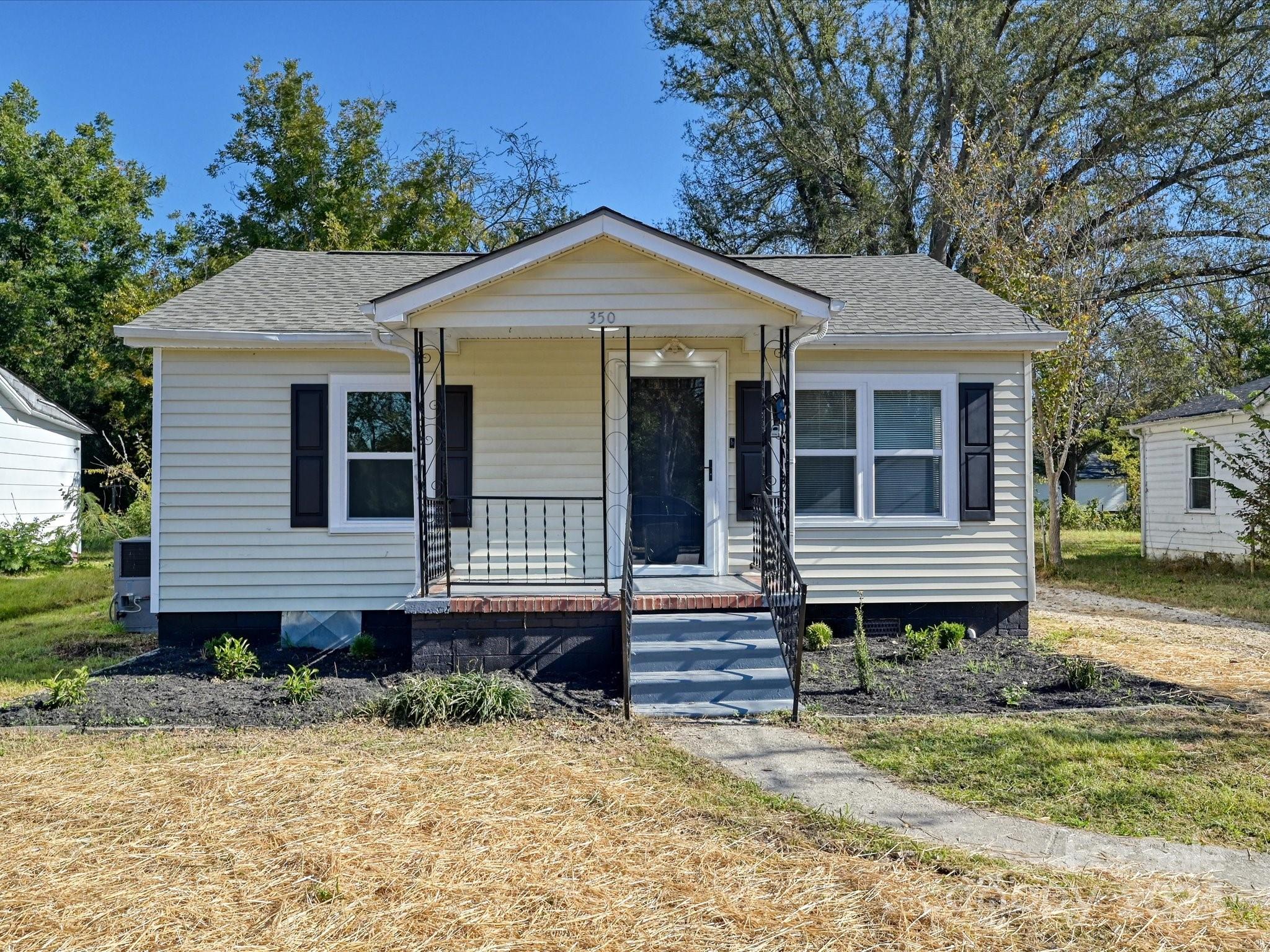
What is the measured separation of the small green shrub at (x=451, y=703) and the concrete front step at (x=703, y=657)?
94 cm

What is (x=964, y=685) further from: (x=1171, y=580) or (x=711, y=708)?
(x=1171, y=580)

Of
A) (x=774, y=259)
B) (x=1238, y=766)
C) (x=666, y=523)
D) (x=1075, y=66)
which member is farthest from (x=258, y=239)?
(x=1238, y=766)

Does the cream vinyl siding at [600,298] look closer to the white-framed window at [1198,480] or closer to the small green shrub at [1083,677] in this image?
the small green shrub at [1083,677]

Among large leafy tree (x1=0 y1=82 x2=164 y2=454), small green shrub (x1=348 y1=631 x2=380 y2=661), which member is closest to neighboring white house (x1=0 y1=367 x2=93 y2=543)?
large leafy tree (x1=0 y1=82 x2=164 y2=454)

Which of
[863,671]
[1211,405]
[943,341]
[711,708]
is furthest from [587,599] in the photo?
[1211,405]

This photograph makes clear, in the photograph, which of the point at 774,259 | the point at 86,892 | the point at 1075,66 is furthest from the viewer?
the point at 1075,66

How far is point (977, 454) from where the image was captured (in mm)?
8688

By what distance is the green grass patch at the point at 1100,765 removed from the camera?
4289 mm

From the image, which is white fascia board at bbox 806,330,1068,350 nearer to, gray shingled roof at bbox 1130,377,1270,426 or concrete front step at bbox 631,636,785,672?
concrete front step at bbox 631,636,785,672

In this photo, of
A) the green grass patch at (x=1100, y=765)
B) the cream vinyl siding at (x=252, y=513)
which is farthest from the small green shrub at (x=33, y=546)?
the green grass patch at (x=1100, y=765)

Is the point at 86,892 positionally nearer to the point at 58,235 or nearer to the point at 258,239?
the point at 258,239

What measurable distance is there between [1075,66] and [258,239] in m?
18.7

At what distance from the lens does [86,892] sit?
350 centimetres

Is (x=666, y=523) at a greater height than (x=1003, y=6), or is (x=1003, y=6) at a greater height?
(x=1003, y=6)
